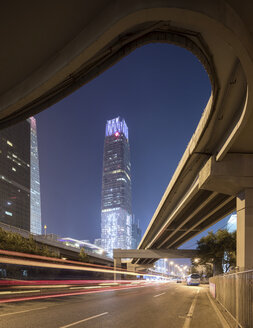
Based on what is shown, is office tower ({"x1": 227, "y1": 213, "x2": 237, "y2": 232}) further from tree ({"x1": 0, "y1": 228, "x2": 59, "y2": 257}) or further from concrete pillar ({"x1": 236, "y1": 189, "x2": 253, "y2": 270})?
concrete pillar ({"x1": 236, "y1": 189, "x2": 253, "y2": 270})

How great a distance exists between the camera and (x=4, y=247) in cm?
3553

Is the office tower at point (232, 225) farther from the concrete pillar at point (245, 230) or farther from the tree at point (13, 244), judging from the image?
the concrete pillar at point (245, 230)

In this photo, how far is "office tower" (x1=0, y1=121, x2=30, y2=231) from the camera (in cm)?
13485

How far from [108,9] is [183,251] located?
6332 cm

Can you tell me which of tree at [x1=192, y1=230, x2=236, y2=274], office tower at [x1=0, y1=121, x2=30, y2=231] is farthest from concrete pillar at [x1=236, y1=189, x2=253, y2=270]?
office tower at [x1=0, y1=121, x2=30, y2=231]

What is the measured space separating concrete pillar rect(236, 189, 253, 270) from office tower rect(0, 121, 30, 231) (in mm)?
126047

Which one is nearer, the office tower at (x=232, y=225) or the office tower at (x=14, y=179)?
the office tower at (x=232, y=225)

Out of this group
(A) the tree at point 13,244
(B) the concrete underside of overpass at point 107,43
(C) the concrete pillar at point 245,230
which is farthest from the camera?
(A) the tree at point 13,244

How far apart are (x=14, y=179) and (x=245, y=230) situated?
473 ft

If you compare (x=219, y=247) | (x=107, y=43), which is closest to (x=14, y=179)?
(x=219, y=247)

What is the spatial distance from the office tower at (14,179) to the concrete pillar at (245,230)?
4962 inches

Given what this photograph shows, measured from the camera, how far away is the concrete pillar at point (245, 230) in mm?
15789

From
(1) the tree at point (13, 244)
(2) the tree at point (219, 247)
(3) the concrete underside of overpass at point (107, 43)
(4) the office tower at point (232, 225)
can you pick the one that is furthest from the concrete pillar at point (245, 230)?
(4) the office tower at point (232, 225)

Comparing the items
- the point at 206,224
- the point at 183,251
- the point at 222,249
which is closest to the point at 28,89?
the point at 206,224
